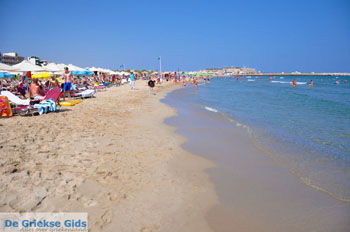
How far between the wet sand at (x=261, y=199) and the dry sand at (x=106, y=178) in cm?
23

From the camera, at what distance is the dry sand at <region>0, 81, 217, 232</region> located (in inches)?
98.0

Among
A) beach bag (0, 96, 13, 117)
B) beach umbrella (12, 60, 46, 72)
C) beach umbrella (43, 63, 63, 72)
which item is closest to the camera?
beach bag (0, 96, 13, 117)

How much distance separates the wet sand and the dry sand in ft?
0.76

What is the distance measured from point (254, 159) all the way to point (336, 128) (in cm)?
493

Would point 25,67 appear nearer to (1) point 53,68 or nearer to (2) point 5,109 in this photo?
(1) point 53,68

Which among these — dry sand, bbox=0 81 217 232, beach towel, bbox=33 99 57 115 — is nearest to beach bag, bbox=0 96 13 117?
beach towel, bbox=33 99 57 115

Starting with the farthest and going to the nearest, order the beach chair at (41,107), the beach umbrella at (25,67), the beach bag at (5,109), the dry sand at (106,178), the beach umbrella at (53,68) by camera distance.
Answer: the beach umbrella at (53,68) < the beach umbrella at (25,67) < the beach chair at (41,107) < the beach bag at (5,109) < the dry sand at (106,178)

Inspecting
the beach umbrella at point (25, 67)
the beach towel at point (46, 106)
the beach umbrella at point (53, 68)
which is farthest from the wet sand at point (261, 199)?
the beach umbrella at point (53, 68)

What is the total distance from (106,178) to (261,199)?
215cm

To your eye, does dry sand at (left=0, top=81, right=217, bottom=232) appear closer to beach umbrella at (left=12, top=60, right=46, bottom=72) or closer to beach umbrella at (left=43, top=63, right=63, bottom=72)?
beach umbrella at (left=12, top=60, right=46, bottom=72)

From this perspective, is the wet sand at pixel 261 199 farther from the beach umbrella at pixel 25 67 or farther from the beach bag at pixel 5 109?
the beach umbrella at pixel 25 67

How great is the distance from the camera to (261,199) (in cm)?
307

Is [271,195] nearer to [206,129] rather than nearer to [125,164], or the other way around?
[125,164]

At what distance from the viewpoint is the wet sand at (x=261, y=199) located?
255 cm
